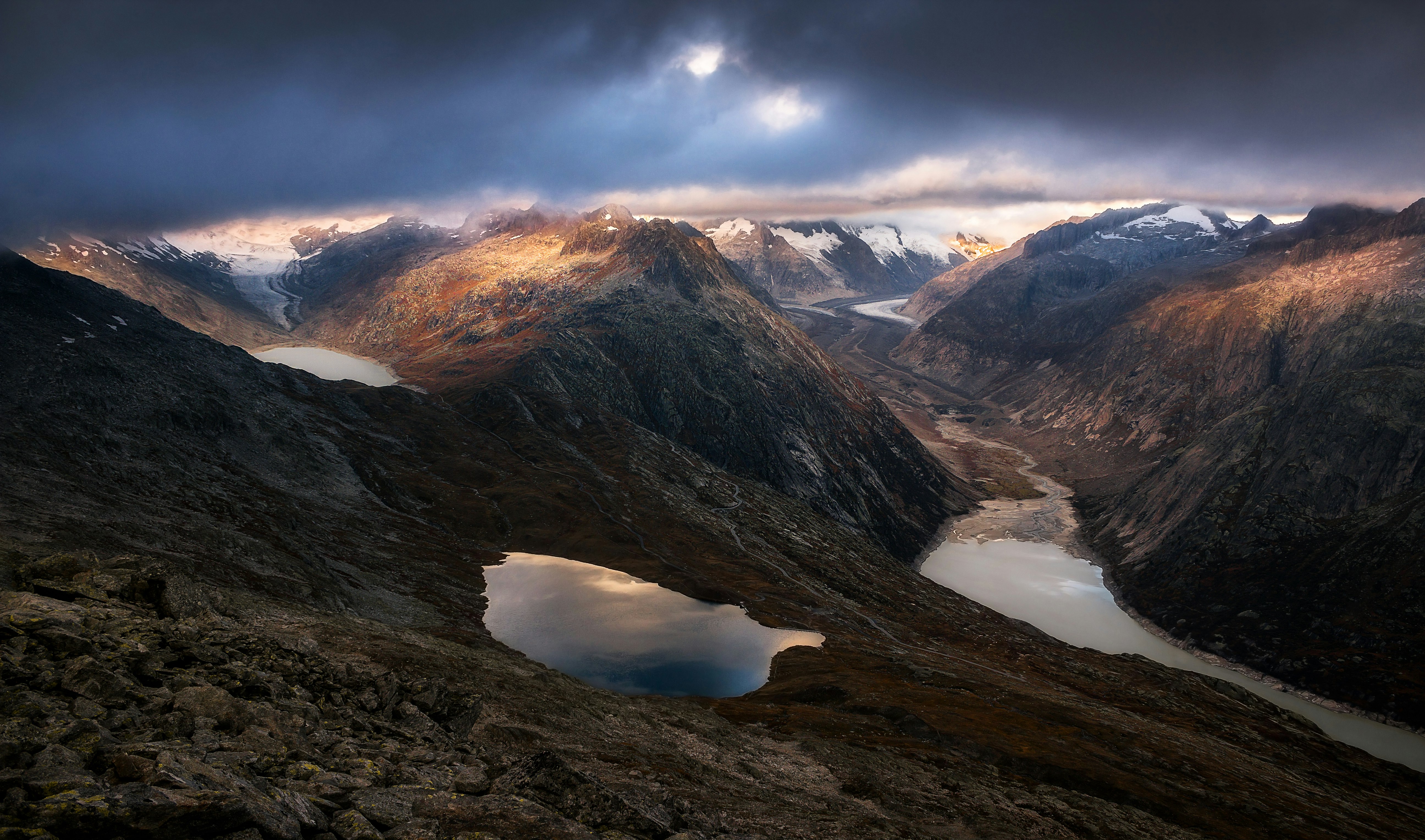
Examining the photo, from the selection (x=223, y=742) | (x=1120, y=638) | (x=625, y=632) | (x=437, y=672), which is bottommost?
(x=223, y=742)

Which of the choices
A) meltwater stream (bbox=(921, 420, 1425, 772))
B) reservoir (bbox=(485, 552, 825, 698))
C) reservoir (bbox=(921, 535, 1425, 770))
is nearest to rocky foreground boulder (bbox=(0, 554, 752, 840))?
reservoir (bbox=(485, 552, 825, 698))

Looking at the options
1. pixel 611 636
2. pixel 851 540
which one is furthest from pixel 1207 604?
pixel 611 636

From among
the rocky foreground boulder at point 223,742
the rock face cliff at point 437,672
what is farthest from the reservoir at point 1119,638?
the rocky foreground boulder at point 223,742

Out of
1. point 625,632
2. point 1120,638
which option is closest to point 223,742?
point 625,632

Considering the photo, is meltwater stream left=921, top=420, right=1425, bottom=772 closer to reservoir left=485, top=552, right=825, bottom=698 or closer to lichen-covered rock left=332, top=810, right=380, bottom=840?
reservoir left=485, top=552, right=825, bottom=698

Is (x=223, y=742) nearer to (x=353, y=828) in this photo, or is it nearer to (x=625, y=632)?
(x=353, y=828)

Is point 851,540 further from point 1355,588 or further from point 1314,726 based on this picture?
point 1355,588

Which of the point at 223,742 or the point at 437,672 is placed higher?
the point at 437,672
